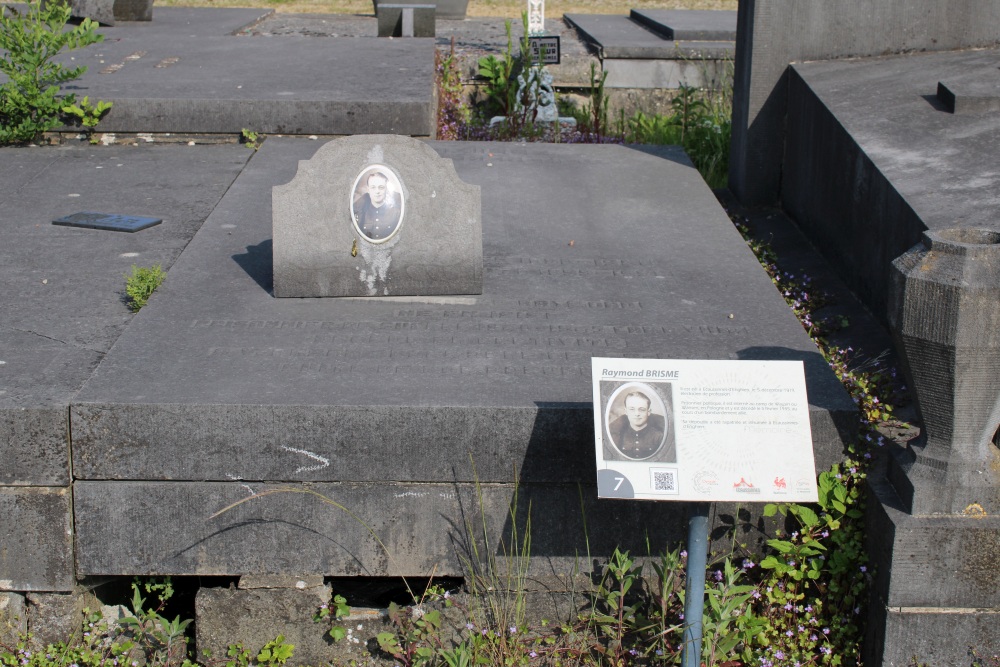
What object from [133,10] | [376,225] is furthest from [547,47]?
[376,225]

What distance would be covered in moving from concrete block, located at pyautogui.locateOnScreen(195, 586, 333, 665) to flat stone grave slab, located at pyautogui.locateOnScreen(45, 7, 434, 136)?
397 centimetres

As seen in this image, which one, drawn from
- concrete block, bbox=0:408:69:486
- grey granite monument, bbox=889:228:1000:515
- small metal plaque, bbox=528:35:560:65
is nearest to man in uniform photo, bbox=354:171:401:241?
concrete block, bbox=0:408:69:486

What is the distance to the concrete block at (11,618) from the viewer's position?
3150 mm

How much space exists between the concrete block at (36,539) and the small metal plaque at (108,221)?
2.03m

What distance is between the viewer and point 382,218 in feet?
13.1

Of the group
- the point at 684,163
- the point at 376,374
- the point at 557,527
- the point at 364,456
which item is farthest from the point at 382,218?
the point at 684,163

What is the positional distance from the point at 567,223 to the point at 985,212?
1.87 m

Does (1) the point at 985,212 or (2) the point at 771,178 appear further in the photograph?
(2) the point at 771,178

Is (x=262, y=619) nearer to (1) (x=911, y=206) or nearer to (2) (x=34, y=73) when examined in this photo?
(1) (x=911, y=206)

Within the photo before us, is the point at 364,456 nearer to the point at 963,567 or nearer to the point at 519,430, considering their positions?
the point at 519,430

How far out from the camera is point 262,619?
125 inches

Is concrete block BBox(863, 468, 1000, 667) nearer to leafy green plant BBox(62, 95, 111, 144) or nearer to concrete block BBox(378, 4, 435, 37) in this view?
leafy green plant BBox(62, 95, 111, 144)

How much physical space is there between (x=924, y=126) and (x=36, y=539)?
4.19m

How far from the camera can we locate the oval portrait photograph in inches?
156
